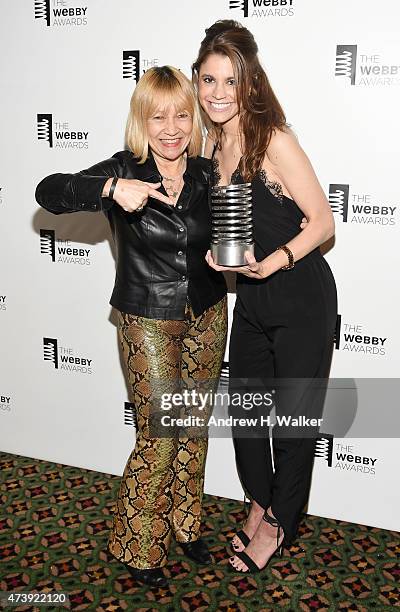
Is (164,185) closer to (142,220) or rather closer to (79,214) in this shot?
(142,220)

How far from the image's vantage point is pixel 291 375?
8.01ft

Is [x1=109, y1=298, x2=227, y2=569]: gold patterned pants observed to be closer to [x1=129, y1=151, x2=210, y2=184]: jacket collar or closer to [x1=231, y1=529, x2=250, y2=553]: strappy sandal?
[x1=231, y1=529, x2=250, y2=553]: strappy sandal

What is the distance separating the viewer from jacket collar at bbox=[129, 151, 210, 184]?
7.54 ft

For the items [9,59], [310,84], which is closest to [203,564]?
[310,84]

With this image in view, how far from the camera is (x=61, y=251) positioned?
3.15 m

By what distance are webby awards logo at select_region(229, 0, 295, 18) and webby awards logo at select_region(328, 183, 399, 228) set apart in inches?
25.2

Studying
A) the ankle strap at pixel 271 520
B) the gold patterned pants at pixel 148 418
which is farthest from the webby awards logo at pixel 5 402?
the ankle strap at pixel 271 520

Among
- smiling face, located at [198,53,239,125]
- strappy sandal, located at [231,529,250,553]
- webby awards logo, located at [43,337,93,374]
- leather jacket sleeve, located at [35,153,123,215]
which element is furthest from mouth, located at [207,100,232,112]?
strappy sandal, located at [231,529,250,553]

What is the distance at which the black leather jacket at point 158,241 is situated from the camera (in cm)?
230

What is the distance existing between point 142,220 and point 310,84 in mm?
846

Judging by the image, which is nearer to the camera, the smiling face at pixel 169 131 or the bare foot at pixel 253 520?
the smiling face at pixel 169 131

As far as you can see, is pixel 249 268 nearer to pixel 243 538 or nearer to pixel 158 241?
pixel 158 241

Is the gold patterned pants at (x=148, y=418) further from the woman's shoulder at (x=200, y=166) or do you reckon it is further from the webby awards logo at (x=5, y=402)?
the webby awards logo at (x=5, y=402)

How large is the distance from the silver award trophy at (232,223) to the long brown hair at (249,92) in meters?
0.14
